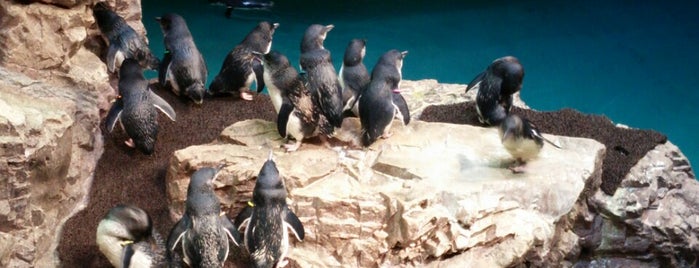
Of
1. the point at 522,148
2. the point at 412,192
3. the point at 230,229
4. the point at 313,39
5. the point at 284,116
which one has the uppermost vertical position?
the point at 313,39

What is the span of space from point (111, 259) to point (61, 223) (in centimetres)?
68

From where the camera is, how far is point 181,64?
6.49 m

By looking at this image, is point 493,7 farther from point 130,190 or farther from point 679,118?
point 130,190

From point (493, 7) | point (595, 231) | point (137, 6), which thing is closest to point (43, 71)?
point (137, 6)

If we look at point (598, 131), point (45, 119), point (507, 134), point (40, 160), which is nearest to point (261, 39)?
point (45, 119)

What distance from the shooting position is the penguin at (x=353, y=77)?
239 inches

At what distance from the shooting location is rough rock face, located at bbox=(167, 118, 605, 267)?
498 centimetres

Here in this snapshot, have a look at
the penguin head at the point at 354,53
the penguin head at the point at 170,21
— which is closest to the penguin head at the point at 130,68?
the penguin head at the point at 170,21

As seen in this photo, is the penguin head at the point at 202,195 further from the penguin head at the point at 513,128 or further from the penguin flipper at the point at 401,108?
the penguin head at the point at 513,128

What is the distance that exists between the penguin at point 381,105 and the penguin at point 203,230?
3.54ft

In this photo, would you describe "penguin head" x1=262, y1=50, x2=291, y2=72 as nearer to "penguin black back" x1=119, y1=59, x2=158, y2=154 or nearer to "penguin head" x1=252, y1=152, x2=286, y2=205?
"penguin black back" x1=119, y1=59, x2=158, y2=154

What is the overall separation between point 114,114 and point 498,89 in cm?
252

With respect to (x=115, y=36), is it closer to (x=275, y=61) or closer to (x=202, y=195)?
(x=275, y=61)

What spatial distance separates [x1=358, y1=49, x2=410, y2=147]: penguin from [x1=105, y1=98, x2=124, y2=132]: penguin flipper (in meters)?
1.54
